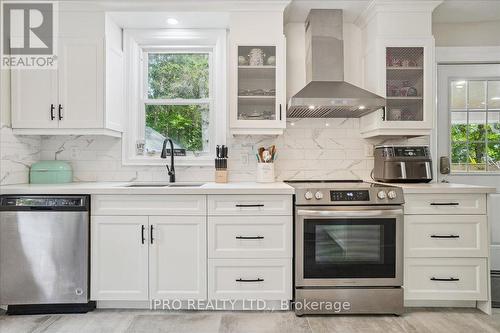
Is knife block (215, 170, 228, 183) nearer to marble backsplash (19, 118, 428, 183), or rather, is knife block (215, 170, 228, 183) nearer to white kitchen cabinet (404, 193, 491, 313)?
marble backsplash (19, 118, 428, 183)

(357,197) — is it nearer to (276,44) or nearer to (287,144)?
(287,144)

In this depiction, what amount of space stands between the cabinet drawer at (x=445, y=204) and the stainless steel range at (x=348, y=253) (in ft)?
0.43

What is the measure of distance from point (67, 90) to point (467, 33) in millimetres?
3716

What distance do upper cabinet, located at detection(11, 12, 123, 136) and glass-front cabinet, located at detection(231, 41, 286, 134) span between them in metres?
1.11

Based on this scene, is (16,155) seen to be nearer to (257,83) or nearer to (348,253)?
(257,83)

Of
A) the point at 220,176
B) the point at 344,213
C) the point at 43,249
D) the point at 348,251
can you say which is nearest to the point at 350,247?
the point at 348,251

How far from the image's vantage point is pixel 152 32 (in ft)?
9.96

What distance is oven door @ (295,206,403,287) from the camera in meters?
2.34

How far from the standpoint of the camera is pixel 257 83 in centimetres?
280

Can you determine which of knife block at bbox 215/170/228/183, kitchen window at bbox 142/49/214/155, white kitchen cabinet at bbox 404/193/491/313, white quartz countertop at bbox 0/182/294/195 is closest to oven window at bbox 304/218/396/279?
white kitchen cabinet at bbox 404/193/491/313

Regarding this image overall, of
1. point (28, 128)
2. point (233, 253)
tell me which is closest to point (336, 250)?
point (233, 253)

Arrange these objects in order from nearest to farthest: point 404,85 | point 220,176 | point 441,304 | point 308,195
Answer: point 308,195 → point 441,304 → point 404,85 → point 220,176

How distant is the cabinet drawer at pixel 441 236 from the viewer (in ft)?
7.80

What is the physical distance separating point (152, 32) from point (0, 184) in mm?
1835
